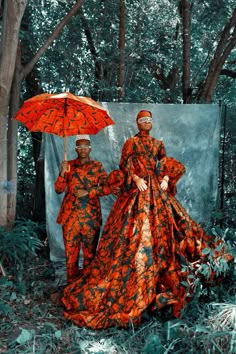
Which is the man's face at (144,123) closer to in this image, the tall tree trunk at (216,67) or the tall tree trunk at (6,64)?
the tall tree trunk at (6,64)

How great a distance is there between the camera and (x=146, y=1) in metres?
6.88

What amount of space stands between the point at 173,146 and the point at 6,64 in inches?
83.2

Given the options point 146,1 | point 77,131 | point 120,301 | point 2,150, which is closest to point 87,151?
point 77,131

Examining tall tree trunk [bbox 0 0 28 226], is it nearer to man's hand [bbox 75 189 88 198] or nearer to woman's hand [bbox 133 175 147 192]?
man's hand [bbox 75 189 88 198]

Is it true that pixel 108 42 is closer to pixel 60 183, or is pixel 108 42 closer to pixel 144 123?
pixel 144 123

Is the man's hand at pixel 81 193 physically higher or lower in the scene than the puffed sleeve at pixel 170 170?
lower

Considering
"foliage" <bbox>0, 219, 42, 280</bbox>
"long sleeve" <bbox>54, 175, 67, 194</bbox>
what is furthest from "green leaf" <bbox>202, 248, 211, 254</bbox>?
"foliage" <bbox>0, 219, 42, 280</bbox>

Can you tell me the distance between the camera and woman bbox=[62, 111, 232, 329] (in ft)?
10.9

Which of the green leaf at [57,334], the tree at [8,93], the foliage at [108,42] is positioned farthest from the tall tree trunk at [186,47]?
the green leaf at [57,334]

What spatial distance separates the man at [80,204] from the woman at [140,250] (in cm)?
18

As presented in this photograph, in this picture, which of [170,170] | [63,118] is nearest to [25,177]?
[63,118]

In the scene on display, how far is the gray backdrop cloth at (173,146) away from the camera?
4.94 metres

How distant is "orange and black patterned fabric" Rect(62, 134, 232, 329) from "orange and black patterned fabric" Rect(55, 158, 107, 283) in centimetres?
18

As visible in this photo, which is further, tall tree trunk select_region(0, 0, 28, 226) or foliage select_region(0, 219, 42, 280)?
foliage select_region(0, 219, 42, 280)
